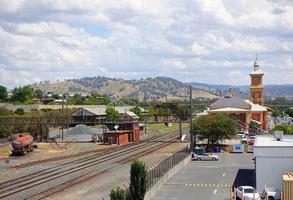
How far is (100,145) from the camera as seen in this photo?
85.1 m

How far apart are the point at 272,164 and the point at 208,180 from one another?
8568 mm

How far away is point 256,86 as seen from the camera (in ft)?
420

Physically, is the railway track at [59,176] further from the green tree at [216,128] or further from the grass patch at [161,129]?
the grass patch at [161,129]

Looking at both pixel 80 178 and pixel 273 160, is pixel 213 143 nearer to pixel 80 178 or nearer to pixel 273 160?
pixel 80 178

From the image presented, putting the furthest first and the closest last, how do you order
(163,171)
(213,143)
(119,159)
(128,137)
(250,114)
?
1. (250,114)
2. (128,137)
3. (213,143)
4. (119,159)
5. (163,171)

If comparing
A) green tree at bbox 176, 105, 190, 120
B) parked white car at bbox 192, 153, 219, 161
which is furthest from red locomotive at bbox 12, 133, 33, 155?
green tree at bbox 176, 105, 190, 120

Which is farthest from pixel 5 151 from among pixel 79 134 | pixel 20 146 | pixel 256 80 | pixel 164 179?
pixel 256 80

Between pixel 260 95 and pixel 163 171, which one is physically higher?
pixel 260 95

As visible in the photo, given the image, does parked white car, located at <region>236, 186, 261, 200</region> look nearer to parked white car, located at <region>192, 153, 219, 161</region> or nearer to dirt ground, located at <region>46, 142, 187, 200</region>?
dirt ground, located at <region>46, 142, 187, 200</region>

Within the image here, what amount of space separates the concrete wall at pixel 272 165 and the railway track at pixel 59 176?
1391 cm

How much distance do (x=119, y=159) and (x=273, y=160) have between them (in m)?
28.8

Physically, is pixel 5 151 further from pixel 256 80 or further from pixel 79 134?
pixel 256 80

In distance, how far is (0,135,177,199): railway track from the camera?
1555 inches

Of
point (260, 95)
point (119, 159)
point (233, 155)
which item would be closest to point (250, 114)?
point (260, 95)
